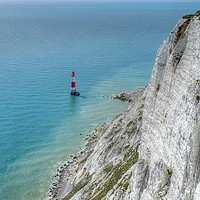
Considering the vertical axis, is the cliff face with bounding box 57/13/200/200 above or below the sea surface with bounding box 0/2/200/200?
above

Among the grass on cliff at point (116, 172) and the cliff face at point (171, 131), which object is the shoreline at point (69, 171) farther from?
the cliff face at point (171, 131)

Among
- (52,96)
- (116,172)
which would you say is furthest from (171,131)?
(52,96)

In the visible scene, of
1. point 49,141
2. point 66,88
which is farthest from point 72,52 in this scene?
point 49,141

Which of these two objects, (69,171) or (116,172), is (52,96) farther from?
(116,172)

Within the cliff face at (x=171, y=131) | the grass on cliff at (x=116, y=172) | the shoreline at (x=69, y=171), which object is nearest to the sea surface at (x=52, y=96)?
the shoreline at (x=69, y=171)

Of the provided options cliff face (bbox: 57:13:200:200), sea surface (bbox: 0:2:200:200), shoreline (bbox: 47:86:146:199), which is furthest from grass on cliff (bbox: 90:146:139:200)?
sea surface (bbox: 0:2:200:200)

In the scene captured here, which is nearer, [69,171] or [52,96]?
[69,171]

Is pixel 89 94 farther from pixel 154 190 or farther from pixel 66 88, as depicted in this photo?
pixel 154 190

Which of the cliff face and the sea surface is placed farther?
the sea surface

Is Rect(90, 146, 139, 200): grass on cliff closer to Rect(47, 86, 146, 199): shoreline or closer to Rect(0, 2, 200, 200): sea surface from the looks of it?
Rect(47, 86, 146, 199): shoreline

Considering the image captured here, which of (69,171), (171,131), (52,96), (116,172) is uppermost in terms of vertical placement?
(171,131)

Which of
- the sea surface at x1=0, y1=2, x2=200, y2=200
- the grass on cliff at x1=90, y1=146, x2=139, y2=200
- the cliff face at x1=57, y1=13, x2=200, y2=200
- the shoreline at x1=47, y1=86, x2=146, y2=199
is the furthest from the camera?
the sea surface at x1=0, y1=2, x2=200, y2=200
